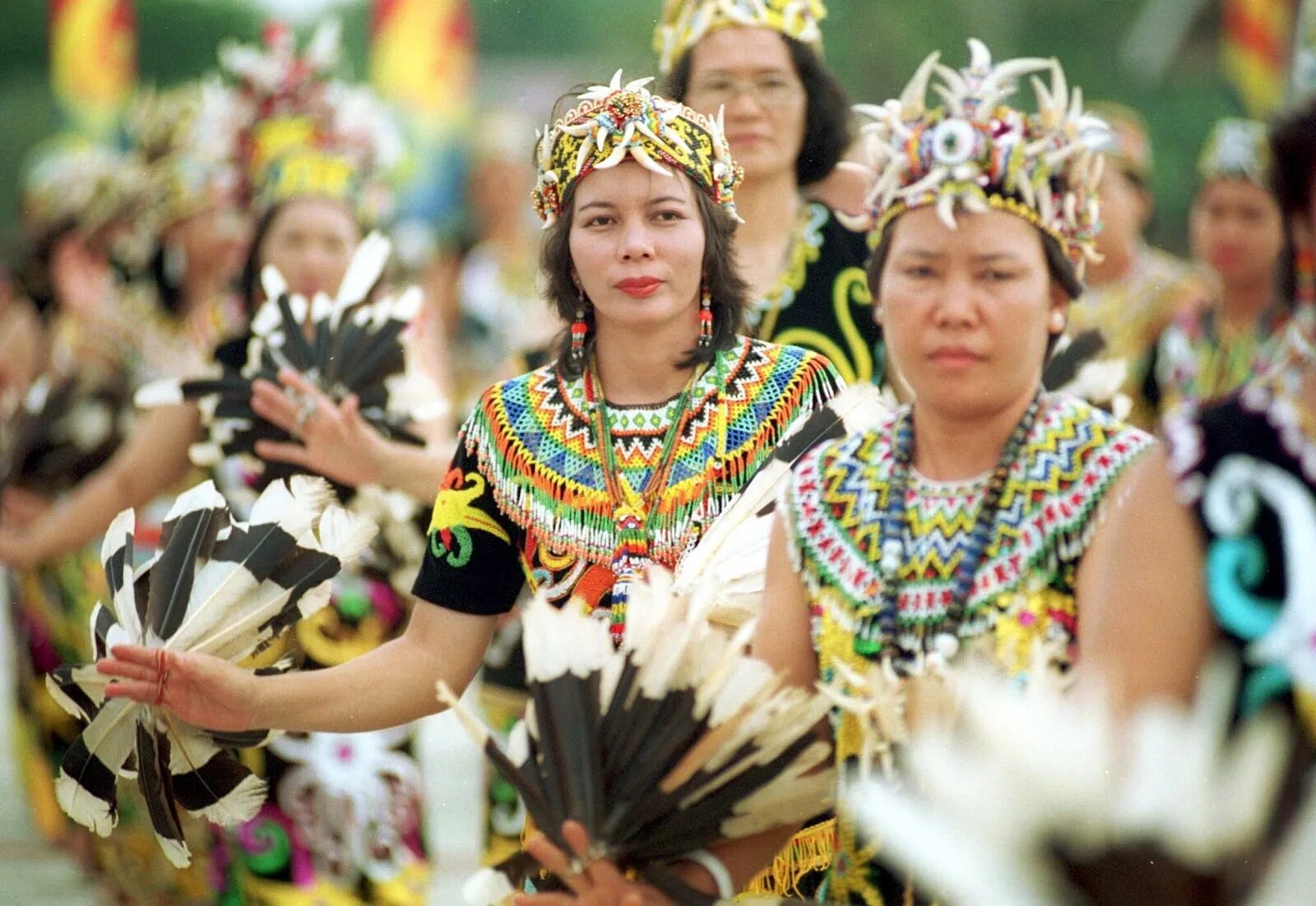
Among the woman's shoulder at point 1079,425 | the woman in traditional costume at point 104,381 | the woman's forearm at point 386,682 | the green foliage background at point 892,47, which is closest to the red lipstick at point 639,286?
the woman's forearm at point 386,682

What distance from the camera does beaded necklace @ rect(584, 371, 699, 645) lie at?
4188 millimetres

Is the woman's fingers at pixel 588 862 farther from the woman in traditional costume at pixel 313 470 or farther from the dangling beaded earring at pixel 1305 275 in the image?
the woman in traditional costume at pixel 313 470

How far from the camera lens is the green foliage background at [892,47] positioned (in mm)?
27578

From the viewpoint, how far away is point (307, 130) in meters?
7.41

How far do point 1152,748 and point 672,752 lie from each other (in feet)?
2.92

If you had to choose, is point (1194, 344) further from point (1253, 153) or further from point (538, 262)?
point (538, 262)

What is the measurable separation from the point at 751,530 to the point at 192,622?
1.11 meters

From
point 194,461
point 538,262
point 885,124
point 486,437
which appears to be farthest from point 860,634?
point 194,461

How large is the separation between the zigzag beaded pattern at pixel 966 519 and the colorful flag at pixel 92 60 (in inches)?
763

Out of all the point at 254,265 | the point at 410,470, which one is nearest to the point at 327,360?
the point at 410,470

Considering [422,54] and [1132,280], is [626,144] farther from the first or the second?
[422,54]

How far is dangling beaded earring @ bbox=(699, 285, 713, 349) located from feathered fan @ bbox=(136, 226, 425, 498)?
185 centimetres

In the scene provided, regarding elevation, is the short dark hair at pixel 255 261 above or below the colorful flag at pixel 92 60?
above

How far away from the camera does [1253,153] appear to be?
9125 millimetres
